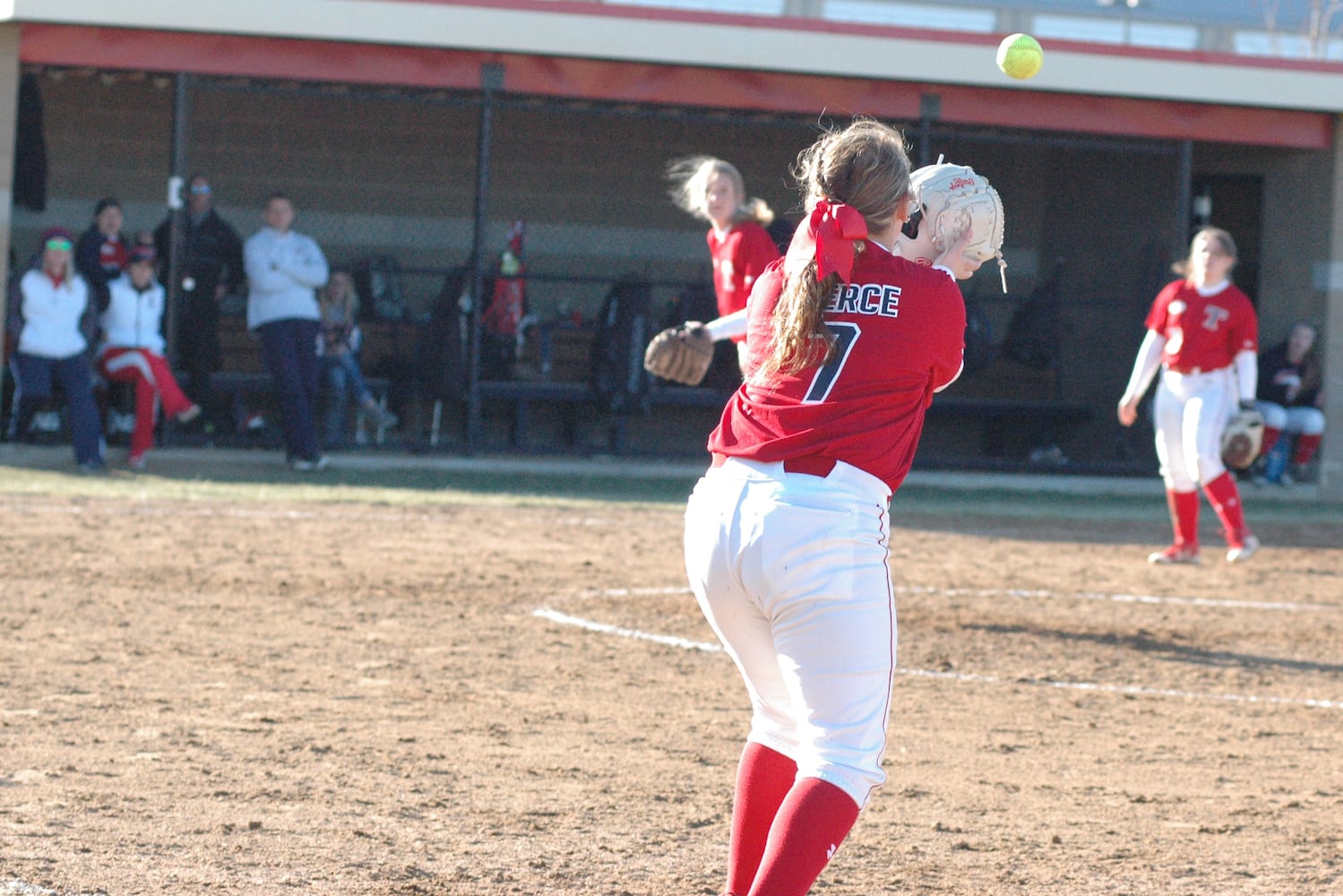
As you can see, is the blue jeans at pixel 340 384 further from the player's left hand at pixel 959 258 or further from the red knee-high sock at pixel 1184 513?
the player's left hand at pixel 959 258

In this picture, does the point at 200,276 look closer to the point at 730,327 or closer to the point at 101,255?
the point at 101,255

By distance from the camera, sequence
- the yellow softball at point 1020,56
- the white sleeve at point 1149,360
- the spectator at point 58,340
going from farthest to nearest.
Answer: the spectator at point 58,340 → the white sleeve at point 1149,360 → the yellow softball at point 1020,56

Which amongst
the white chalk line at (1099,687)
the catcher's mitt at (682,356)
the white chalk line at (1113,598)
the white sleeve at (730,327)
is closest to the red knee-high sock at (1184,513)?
the white chalk line at (1113,598)

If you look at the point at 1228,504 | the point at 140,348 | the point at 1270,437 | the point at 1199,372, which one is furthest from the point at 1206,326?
the point at 140,348

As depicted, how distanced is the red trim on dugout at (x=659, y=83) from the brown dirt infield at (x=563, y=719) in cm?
446

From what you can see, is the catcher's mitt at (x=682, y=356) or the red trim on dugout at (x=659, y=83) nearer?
the catcher's mitt at (x=682, y=356)

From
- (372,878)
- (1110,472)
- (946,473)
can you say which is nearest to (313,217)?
(946,473)

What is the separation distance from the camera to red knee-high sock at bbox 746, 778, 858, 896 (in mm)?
Answer: 3096

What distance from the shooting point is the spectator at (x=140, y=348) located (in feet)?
40.4

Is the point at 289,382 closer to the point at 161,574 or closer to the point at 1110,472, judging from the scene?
the point at 161,574

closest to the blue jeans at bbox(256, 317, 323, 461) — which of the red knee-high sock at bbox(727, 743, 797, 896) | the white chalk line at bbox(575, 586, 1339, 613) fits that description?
the white chalk line at bbox(575, 586, 1339, 613)

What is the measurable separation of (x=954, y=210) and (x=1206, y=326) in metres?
6.77

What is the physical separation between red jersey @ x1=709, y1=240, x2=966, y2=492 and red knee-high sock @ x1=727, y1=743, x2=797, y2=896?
25.9 inches

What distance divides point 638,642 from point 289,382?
621 cm
